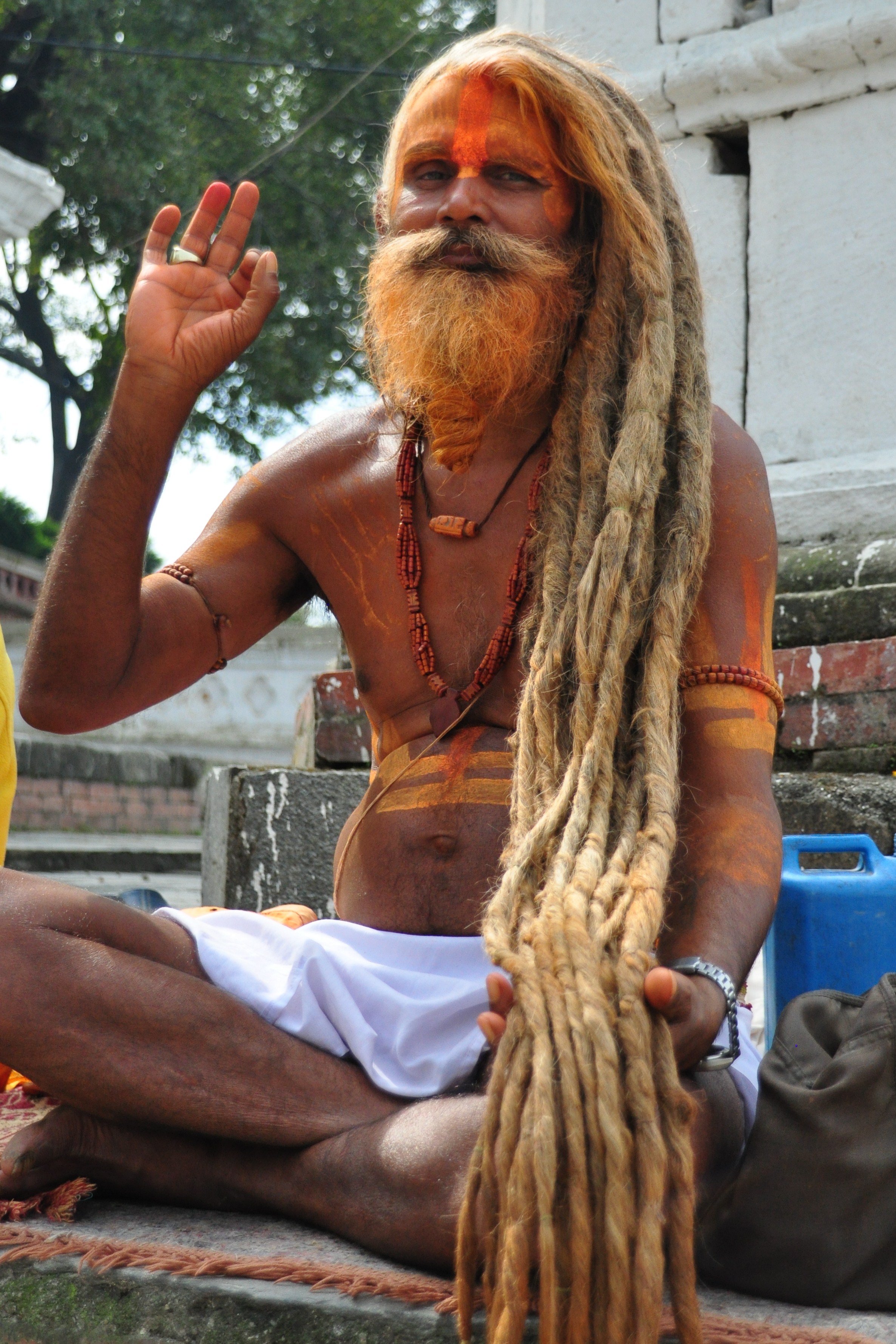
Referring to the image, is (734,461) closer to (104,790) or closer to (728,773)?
(728,773)

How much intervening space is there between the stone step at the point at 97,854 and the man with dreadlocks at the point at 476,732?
18.9 ft

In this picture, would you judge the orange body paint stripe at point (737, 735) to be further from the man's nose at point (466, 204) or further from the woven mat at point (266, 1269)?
the man's nose at point (466, 204)

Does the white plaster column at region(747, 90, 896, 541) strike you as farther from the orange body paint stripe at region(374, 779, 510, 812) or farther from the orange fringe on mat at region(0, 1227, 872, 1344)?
the orange fringe on mat at region(0, 1227, 872, 1344)

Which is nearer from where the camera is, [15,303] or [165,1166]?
[165,1166]

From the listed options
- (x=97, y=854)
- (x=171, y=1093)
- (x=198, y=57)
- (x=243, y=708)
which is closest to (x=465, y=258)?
(x=171, y=1093)

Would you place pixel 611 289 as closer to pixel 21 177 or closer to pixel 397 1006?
pixel 397 1006

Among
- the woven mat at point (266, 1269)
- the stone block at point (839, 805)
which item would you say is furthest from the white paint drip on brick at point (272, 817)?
the woven mat at point (266, 1269)

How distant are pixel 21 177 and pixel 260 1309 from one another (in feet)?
19.7

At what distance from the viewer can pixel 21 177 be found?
258 inches

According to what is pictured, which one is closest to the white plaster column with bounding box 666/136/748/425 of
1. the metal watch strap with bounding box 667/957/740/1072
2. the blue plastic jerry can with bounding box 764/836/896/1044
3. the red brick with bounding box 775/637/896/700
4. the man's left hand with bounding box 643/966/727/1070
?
the red brick with bounding box 775/637/896/700

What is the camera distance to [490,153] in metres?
2.22

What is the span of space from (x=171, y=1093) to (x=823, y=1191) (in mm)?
835

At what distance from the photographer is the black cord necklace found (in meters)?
2.29

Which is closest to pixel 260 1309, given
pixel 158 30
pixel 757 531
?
pixel 757 531
